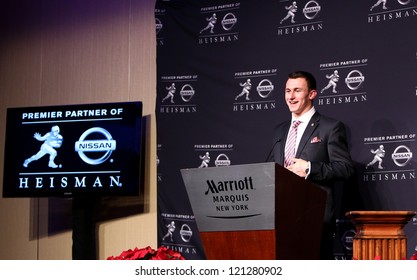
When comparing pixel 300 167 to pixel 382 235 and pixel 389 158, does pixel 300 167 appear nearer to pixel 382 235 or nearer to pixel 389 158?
pixel 389 158

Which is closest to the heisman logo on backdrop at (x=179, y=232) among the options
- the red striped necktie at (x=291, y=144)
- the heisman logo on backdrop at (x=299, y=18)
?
the red striped necktie at (x=291, y=144)

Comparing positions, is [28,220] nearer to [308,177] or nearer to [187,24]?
[187,24]

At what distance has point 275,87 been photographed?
17.3 ft

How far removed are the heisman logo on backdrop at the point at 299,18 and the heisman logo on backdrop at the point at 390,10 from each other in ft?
1.34

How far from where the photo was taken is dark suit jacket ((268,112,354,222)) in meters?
4.51

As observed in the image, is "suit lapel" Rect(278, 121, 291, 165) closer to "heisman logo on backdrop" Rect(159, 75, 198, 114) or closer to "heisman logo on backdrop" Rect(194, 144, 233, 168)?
"heisman logo on backdrop" Rect(194, 144, 233, 168)

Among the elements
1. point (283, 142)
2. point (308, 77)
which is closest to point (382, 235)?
point (283, 142)

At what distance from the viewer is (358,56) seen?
4.95m

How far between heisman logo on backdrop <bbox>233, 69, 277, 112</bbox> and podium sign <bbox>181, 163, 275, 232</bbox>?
2029mm

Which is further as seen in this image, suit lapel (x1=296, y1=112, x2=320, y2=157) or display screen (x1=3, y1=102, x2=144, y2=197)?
display screen (x1=3, y1=102, x2=144, y2=197)

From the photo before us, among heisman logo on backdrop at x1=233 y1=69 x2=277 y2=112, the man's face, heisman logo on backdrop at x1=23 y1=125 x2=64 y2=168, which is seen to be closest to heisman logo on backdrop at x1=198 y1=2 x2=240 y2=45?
heisman logo on backdrop at x1=233 y1=69 x2=277 y2=112

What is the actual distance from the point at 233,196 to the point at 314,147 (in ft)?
4.77

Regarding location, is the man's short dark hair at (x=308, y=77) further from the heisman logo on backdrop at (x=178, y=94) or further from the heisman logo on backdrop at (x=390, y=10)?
the heisman logo on backdrop at (x=178, y=94)
